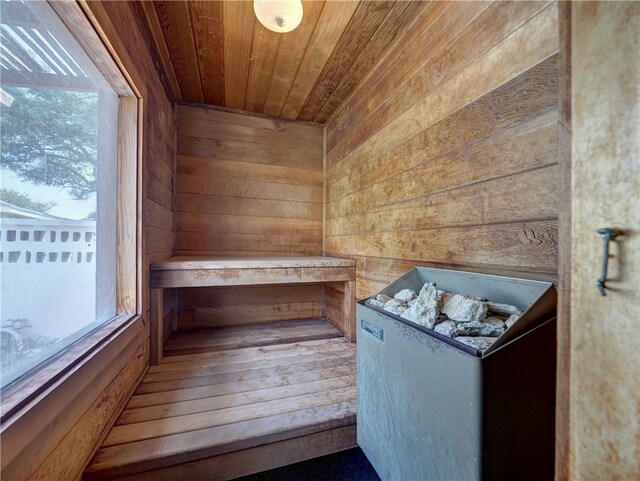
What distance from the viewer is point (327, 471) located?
1.07 m

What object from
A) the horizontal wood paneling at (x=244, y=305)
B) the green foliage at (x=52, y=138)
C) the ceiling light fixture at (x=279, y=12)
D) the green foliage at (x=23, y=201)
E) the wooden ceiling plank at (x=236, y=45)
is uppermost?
the wooden ceiling plank at (x=236, y=45)

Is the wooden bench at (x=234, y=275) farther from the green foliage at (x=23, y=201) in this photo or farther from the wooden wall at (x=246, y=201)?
the green foliage at (x=23, y=201)

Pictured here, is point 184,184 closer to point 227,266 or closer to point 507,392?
point 227,266

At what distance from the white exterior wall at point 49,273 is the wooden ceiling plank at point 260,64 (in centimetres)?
129

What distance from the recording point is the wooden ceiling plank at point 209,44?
122cm

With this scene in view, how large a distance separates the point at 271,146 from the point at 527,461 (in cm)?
236

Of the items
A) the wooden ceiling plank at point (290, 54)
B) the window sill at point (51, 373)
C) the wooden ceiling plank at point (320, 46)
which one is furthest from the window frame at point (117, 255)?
the wooden ceiling plank at point (320, 46)

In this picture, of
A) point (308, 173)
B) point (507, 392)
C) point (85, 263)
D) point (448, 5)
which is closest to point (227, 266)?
point (85, 263)

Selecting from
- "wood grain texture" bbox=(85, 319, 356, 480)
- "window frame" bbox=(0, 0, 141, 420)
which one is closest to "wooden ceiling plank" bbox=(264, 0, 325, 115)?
"window frame" bbox=(0, 0, 141, 420)

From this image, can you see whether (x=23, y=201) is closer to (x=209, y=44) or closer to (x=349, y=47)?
(x=209, y=44)

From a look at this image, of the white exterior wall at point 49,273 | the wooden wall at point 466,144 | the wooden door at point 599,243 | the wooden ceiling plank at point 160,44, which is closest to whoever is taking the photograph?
the wooden door at point 599,243

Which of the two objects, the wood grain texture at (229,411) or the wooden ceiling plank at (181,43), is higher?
the wooden ceiling plank at (181,43)

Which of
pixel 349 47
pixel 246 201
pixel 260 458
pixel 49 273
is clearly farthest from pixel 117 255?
pixel 349 47

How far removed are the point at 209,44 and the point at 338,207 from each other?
1.36 m
